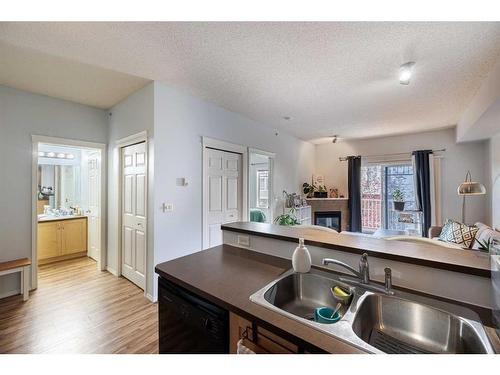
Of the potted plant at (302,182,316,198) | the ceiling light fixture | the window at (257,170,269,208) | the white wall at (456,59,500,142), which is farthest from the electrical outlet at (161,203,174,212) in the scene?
the potted plant at (302,182,316,198)

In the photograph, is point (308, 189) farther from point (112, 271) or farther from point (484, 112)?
point (112, 271)

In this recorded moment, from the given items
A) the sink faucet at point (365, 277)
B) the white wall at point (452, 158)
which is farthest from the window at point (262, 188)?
the sink faucet at point (365, 277)

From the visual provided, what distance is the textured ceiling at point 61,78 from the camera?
2.09 metres

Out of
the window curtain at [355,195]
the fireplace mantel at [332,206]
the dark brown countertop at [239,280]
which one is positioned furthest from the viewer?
the fireplace mantel at [332,206]

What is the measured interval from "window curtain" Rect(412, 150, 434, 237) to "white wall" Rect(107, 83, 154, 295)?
16.6 feet

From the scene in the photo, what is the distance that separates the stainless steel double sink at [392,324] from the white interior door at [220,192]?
211cm

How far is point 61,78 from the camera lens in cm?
247

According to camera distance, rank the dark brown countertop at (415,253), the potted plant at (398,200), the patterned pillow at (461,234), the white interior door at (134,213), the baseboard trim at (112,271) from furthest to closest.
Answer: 1. the potted plant at (398,200)
2. the baseboard trim at (112,271)
3. the patterned pillow at (461,234)
4. the white interior door at (134,213)
5. the dark brown countertop at (415,253)

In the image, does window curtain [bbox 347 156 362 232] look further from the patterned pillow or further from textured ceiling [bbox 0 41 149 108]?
textured ceiling [bbox 0 41 149 108]

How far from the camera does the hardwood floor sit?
70.6 inches

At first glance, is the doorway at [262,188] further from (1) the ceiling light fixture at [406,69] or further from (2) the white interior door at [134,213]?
(1) the ceiling light fixture at [406,69]

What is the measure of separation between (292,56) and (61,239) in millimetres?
4558
